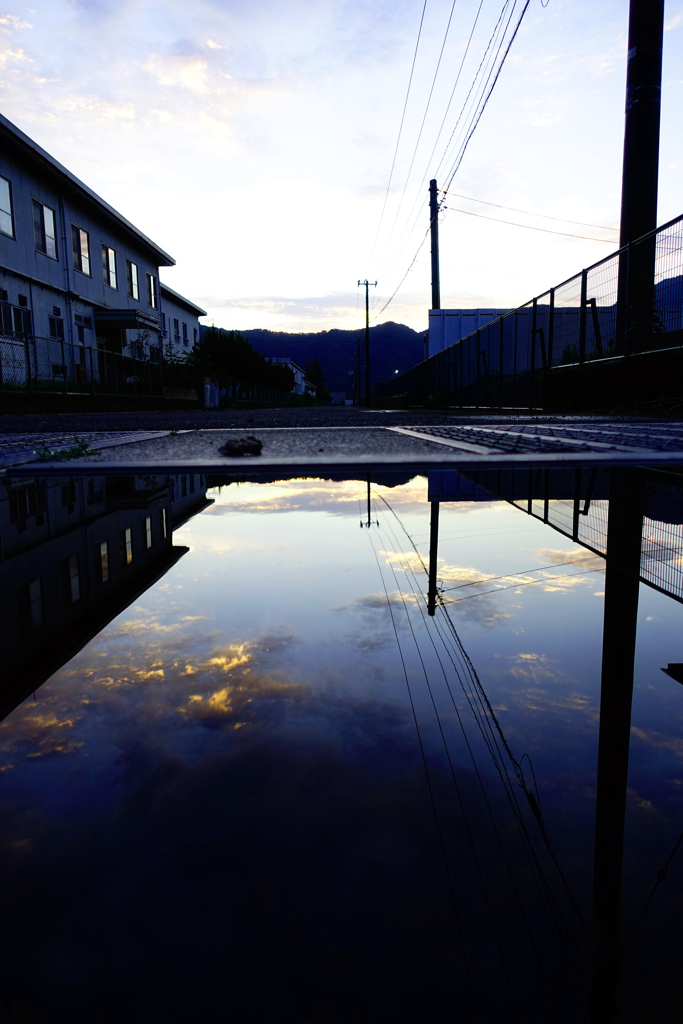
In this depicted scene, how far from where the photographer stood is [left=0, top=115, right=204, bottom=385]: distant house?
1631 cm

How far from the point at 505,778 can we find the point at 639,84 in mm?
10093

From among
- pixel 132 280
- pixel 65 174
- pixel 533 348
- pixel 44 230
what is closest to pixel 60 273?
pixel 44 230

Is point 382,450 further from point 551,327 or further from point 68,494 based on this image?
point 551,327

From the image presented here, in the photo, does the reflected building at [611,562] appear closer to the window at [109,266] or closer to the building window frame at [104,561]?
the building window frame at [104,561]

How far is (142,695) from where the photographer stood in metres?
0.79

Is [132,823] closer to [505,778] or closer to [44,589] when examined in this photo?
[505,778]

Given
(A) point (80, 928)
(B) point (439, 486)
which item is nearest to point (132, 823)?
(A) point (80, 928)

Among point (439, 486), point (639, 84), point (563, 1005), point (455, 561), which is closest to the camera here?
point (563, 1005)

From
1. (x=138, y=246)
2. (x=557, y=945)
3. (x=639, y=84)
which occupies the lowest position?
(x=557, y=945)

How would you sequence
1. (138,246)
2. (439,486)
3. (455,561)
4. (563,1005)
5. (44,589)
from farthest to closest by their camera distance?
(138,246) → (439,486) → (455,561) → (44,589) → (563,1005)

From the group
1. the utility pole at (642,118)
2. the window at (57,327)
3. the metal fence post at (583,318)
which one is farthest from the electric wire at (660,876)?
the window at (57,327)

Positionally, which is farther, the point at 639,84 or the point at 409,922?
the point at 639,84

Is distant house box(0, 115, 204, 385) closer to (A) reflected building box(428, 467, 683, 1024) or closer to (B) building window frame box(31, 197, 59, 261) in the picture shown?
(B) building window frame box(31, 197, 59, 261)

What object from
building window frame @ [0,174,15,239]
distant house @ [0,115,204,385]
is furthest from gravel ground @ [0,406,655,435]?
building window frame @ [0,174,15,239]
